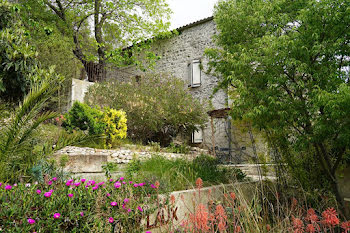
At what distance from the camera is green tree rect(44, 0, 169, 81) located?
11938 mm

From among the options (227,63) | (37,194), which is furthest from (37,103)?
(227,63)

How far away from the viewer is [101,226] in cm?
244

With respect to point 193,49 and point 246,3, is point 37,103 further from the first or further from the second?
point 193,49

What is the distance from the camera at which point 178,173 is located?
443 cm

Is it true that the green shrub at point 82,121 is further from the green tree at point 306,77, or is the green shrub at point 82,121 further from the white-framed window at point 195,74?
the white-framed window at point 195,74

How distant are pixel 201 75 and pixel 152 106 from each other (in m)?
4.14

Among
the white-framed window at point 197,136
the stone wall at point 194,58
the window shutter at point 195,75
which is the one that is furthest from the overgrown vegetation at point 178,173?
the window shutter at point 195,75

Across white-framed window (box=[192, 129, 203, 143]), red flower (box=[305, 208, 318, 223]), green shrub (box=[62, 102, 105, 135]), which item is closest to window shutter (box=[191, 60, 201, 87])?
white-framed window (box=[192, 129, 203, 143])

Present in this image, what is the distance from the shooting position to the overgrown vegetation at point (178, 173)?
4.14 metres

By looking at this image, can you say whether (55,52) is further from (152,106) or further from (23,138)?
(23,138)

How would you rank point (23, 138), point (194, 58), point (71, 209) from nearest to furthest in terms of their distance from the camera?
point (71, 209) → point (23, 138) → point (194, 58)

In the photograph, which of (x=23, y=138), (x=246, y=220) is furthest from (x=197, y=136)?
(x=246, y=220)

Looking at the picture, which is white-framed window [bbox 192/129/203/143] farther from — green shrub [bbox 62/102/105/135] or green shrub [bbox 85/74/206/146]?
green shrub [bbox 62/102/105/135]

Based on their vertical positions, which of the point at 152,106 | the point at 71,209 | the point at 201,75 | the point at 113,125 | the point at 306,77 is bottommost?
the point at 71,209
